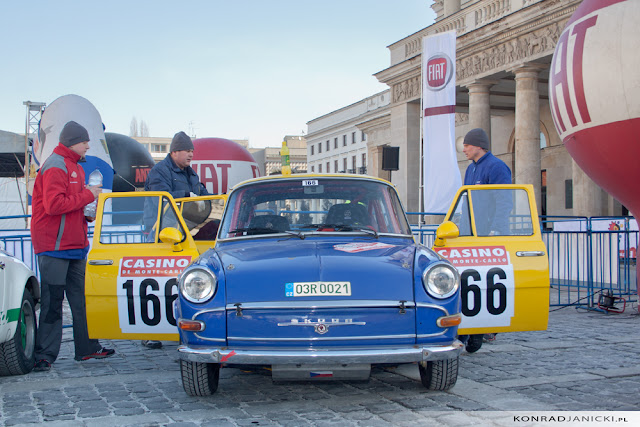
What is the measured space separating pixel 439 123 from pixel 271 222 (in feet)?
38.6

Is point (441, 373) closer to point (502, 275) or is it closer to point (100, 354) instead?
point (502, 275)

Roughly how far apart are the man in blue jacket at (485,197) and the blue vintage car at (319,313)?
1.26 meters

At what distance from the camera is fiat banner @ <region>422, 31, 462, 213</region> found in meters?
16.0

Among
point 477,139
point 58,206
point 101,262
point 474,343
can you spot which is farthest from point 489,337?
point 58,206

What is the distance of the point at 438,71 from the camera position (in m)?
16.7

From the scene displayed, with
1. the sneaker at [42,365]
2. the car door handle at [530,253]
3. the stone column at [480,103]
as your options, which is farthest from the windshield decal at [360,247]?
the stone column at [480,103]

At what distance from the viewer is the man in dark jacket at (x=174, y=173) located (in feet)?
24.4

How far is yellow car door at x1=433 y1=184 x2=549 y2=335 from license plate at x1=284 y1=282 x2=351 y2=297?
140cm

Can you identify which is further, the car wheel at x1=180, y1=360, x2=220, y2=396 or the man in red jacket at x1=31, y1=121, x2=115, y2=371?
the man in red jacket at x1=31, y1=121, x2=115, y2=371

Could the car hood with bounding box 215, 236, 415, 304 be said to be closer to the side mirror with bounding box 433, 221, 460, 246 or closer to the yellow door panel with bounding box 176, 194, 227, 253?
the side mirror with bounding box 433, 221, 460, 246

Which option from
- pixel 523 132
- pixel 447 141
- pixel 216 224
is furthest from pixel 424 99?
pixel 216 224

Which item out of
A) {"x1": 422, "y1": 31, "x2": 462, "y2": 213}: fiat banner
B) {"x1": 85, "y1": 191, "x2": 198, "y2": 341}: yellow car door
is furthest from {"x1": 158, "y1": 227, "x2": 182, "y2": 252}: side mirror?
{"x1": 422, "y1": 31, "x2": 462, "y2": 213}: fiat banner

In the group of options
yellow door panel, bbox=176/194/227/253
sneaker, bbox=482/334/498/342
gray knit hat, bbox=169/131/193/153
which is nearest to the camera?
yellow door panel, bbox=176/194/227/253

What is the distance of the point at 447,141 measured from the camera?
642 inches
